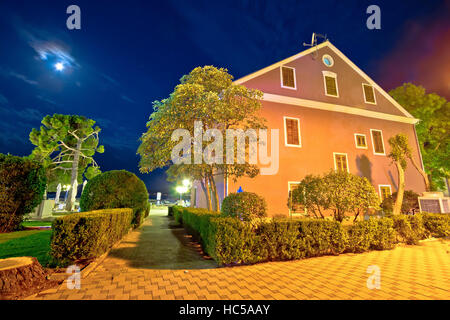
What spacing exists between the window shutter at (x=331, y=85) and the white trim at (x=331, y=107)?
1.33m

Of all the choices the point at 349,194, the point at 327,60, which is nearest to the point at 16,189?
the point at 349,194

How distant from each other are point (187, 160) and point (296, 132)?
8.77 m

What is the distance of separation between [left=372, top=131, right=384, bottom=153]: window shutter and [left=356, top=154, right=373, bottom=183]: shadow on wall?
162 cm

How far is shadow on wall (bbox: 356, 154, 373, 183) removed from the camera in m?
14.6

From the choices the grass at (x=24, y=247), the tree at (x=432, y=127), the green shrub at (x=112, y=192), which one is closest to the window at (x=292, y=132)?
the green shrub at (x=112, y=192)

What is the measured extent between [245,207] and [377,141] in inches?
637

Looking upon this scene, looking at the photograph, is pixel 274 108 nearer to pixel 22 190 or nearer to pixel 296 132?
pixel 296 132

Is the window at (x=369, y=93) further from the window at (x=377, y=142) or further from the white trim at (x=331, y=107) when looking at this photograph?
the window at (x=377, y=142)

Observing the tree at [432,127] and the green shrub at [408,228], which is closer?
the green shrub at [408,228]

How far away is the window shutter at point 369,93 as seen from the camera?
16734 mm

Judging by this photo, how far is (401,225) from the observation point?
7262 mm

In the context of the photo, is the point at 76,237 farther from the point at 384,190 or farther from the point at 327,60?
the point at 327,60

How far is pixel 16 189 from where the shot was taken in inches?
322
